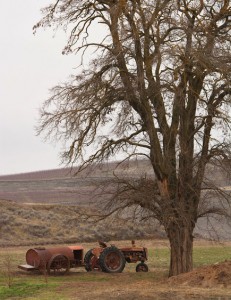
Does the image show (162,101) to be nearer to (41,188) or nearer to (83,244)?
A: (83,244)

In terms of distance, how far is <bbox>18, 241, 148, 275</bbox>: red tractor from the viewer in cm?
2225

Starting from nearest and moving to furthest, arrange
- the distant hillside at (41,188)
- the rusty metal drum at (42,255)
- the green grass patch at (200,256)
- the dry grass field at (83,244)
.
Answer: the dry grass field at (83,244)
the rusty metal drum at (42,255)
the green grass patch at (200,256)
the distant hillside at (41,188)

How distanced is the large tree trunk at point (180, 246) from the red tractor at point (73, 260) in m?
3.11

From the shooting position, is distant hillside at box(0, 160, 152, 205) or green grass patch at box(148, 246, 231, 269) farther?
distant hillside at box(0, 160, 152, 205)

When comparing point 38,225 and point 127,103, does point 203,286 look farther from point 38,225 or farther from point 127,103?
point 38,225

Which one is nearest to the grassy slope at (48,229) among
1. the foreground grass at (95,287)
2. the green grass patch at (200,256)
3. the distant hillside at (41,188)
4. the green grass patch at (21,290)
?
the green grass patch at (200,256)

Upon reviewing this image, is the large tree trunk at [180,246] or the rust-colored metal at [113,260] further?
the rust-colored metal at [113,260]

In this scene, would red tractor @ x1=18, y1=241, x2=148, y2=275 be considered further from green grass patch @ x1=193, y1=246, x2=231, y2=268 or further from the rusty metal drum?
green grass patch @ x1=193, y1=246, x2=231, y2=268

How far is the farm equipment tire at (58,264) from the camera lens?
2234 cm

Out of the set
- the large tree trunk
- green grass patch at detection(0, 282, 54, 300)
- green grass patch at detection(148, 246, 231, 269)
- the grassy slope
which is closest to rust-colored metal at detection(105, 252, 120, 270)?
the large tree trunk

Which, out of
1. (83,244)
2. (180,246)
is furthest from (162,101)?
(83,244)

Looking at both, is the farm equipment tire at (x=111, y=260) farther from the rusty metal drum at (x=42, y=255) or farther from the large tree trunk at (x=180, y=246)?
the large tree trunk at (x=180, y=246)

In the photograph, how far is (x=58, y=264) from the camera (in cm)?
2259

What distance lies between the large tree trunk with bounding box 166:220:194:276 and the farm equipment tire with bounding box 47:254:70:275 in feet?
13.9
